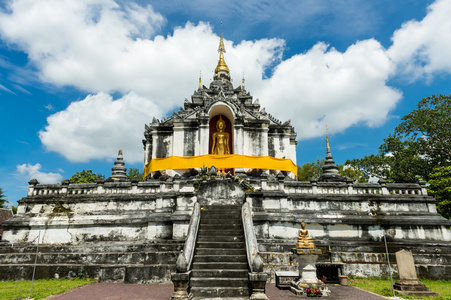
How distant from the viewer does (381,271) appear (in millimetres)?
14789

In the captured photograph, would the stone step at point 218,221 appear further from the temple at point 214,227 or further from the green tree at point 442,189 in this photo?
Answer: the green tree at point 442,189

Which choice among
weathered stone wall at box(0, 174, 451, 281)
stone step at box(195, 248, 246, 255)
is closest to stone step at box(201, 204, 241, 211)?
weathered stone wall at box(0, 174, 451, 281)

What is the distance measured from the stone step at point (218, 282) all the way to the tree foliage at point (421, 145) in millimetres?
31559

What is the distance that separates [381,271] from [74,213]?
56.5 feet

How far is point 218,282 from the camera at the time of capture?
1062 centimetres

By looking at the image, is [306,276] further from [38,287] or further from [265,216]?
[38,287]

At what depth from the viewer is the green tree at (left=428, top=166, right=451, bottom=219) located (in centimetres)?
2840

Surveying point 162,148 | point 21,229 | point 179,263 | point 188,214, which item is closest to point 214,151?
point 162,148

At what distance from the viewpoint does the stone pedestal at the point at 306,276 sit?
1104 cm

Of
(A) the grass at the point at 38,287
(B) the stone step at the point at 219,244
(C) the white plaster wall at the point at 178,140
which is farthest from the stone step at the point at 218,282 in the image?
(C) the white plaster wall at the point at 178,140

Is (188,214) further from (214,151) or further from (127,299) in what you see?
(214,151)

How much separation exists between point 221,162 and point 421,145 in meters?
26.5

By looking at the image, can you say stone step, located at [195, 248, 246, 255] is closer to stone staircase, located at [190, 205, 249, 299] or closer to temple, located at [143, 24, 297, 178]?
stone staircase, located at [190, 205, 249, 299]

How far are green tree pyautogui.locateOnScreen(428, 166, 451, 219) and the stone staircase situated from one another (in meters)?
24.0
